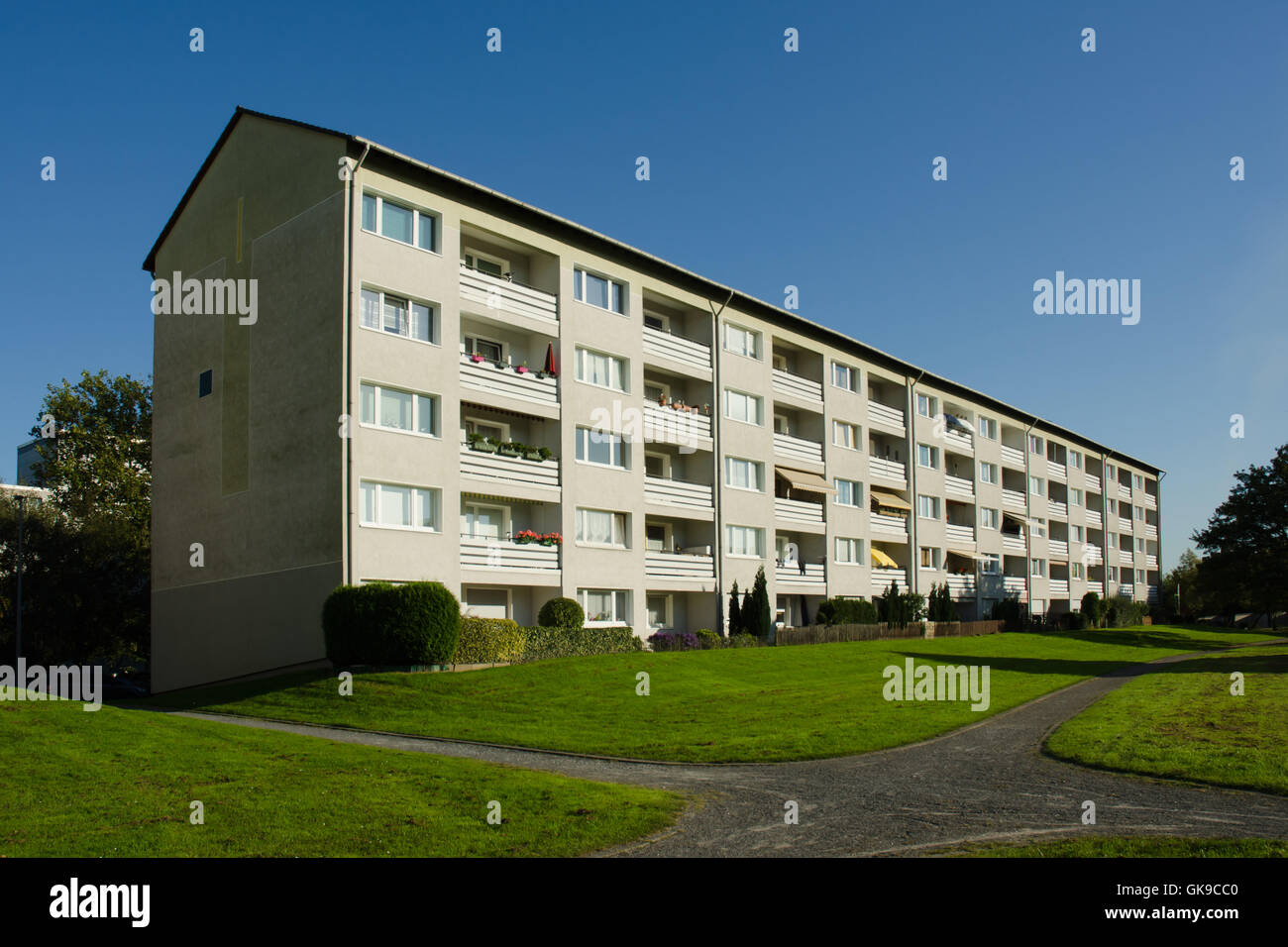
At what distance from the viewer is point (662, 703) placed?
866 inches

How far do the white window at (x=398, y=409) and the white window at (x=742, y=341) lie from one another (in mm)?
16414

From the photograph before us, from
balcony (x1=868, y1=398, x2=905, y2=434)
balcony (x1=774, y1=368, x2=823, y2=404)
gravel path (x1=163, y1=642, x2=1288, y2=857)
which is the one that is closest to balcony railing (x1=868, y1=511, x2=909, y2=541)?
balcony (x1=868, y1=398, x2=905, y2=434)

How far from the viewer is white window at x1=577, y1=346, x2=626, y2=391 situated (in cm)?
3531

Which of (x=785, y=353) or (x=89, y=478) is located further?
(x=89, y=478)

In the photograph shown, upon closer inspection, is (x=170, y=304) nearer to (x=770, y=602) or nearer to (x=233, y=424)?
(x=233, y=424)

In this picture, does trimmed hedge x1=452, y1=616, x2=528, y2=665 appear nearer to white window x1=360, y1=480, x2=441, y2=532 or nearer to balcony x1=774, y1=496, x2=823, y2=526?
white window x1=360, y1=480, x2=441, y2=532

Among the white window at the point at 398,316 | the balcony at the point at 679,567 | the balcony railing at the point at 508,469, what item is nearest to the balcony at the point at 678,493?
the balcony at the point at 679,567

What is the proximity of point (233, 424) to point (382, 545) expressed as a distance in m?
7.93

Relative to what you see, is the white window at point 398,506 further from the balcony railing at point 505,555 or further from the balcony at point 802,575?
the balcony at point 802,575

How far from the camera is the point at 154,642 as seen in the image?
116 feet

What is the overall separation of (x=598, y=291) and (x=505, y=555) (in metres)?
10.8

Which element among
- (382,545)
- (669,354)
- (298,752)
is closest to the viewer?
(298,752)

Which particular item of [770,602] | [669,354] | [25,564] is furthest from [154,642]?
[770,602]
